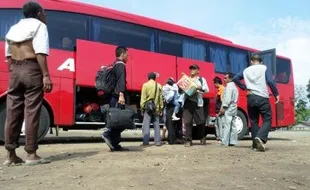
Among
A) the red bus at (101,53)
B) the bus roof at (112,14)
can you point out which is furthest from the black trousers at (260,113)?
the bus roof at (112,14)

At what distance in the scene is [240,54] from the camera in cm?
1490

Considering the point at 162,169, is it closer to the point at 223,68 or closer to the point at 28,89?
the point at 28,89

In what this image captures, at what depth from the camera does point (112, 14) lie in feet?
36.9

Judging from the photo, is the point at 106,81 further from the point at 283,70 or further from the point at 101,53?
the point at 283,70

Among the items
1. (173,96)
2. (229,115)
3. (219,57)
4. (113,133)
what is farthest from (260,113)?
(219,57)

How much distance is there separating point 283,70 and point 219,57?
339cm

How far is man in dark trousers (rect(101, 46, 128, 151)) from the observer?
6875 millimetres

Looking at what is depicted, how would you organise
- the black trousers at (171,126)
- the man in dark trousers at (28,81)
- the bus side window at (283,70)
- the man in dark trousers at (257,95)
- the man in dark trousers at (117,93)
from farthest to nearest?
the bus side window at (283,70) < the black trousers at (171,126) < the man in dark trousers at (257,95) < the man in dark trousers at (117,93) < the man in dark trousers at (28,81)

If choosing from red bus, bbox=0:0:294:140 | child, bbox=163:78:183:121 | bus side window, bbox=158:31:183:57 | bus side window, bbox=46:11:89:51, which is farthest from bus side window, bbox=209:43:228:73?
bus side window, bbox=46:11:89:51

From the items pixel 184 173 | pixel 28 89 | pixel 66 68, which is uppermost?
pixel 66 68

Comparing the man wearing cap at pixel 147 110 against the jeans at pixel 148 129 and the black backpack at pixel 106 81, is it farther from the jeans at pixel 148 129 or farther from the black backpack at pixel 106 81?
the black backpack at pixel 106 81

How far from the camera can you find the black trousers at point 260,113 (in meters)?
7.66

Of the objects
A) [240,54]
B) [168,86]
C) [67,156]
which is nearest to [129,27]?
[168,86]

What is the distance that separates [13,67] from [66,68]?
456 cm
